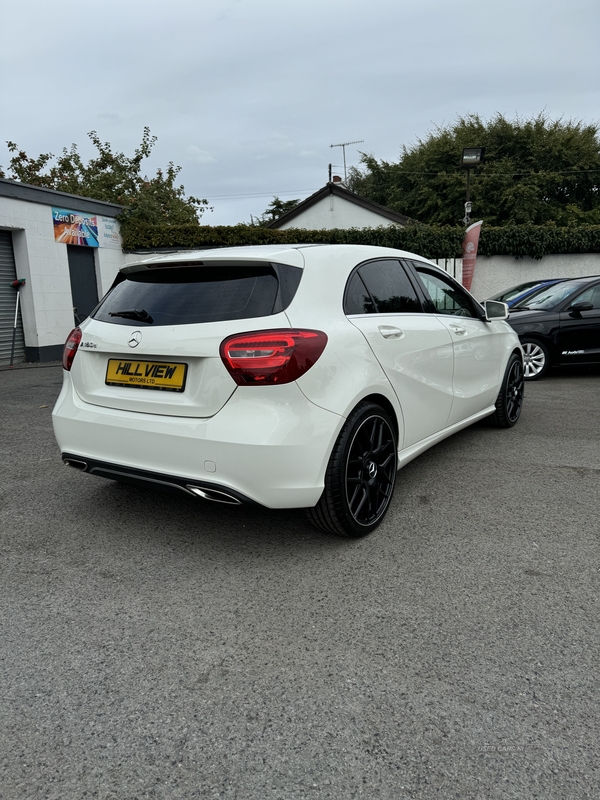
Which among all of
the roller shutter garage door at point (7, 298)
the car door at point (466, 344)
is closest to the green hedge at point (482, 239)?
→ the roller shutter garage door at point (7, 298)

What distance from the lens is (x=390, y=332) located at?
3482 mm

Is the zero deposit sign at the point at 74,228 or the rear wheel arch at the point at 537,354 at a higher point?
the zero deposit sign at the point at 74,228

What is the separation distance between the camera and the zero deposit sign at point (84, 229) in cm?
1245

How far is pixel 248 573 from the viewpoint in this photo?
290cm

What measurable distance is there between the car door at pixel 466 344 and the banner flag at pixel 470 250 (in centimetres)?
967

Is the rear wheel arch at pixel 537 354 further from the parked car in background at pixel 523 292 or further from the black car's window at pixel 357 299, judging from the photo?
the black car's window at pixel 357 299

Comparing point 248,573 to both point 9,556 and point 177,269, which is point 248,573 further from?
point 177,269

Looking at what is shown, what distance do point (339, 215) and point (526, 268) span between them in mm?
12754

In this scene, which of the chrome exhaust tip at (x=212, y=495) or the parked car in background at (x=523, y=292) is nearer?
the chrome exhaust tip at (x=212, y=495)

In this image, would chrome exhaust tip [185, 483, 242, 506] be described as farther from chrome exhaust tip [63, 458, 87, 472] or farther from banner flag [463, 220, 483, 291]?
banner flag [463, 220, 483, 291]

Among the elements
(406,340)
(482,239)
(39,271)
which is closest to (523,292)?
(482,239)

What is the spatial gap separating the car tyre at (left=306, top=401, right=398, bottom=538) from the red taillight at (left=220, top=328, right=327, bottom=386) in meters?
0.49

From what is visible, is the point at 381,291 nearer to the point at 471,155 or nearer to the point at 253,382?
the point at 253,382

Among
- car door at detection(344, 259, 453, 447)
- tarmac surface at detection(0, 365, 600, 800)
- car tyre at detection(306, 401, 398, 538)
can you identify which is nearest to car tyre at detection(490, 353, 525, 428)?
car door at detection(344, 259, 453, 447)
